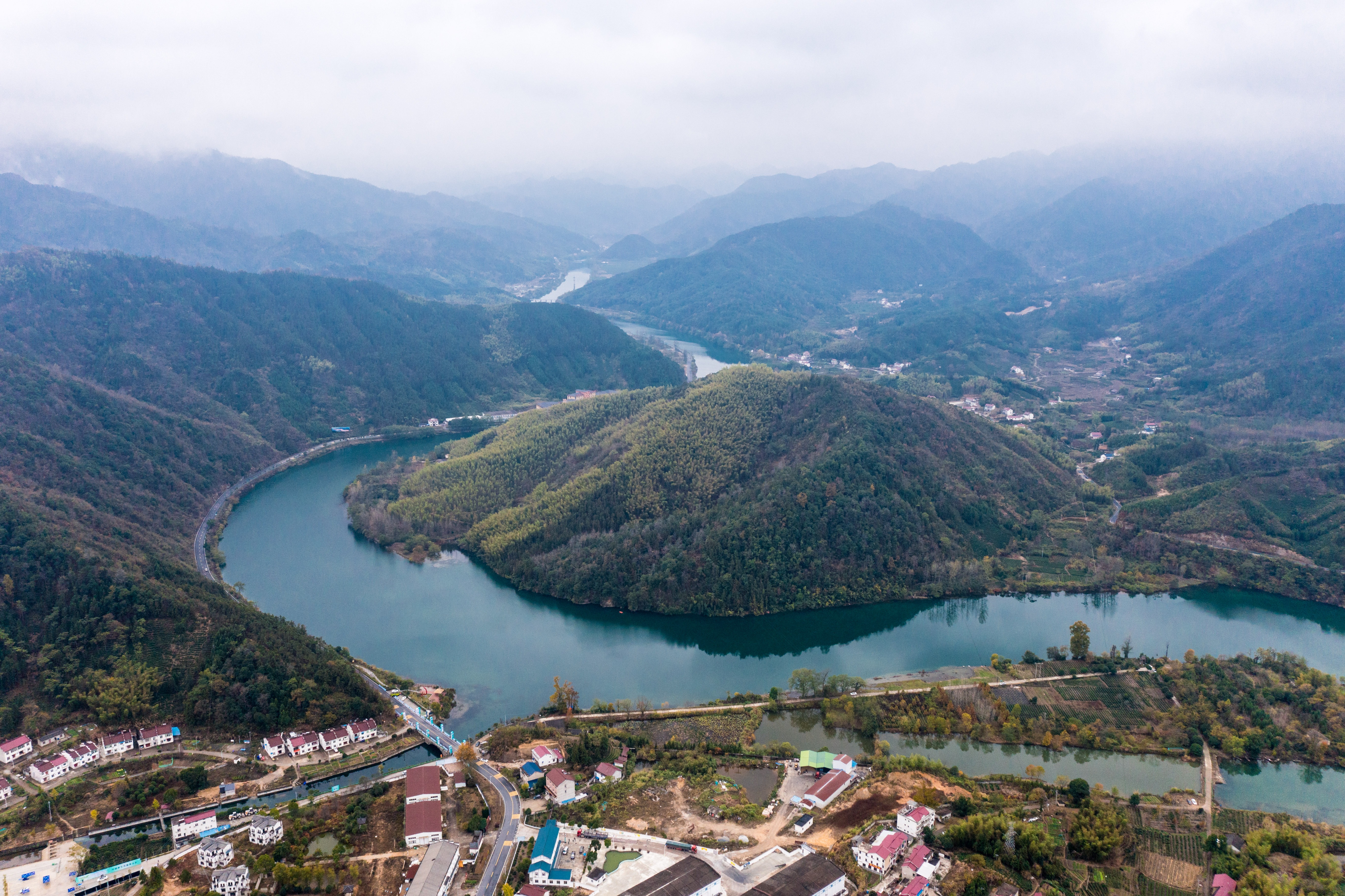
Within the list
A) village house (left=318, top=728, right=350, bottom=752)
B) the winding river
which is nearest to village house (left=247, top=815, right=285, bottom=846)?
village house (left=318, top=728, right=350, bottom=752)

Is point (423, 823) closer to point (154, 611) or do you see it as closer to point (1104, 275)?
point (154, 611)

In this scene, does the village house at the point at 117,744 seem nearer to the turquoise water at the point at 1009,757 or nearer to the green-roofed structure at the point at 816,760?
the turquoise water at the point at 1009,757

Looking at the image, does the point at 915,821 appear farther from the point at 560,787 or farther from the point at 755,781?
the point at 560,787

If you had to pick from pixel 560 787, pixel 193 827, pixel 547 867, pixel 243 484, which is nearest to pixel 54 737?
pixel 193 827

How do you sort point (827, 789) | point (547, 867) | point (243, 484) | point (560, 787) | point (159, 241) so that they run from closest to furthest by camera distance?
1. point (547, 867)
2. point (560, 787)
3. point (827, 789)
4. point (243, 484)
5. point (159, 241)

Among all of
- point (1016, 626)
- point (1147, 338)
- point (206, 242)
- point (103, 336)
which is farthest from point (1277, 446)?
point (206, 242)

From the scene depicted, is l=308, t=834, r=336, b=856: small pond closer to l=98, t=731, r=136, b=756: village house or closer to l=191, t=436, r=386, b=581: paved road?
l=98, t=731, r=136, b=756: village house

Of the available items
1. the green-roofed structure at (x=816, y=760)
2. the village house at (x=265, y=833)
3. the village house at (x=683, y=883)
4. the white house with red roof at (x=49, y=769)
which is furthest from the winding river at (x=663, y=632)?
the white house with red roof at (x=49, y=769)

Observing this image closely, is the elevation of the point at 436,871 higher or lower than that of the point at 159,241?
lower
